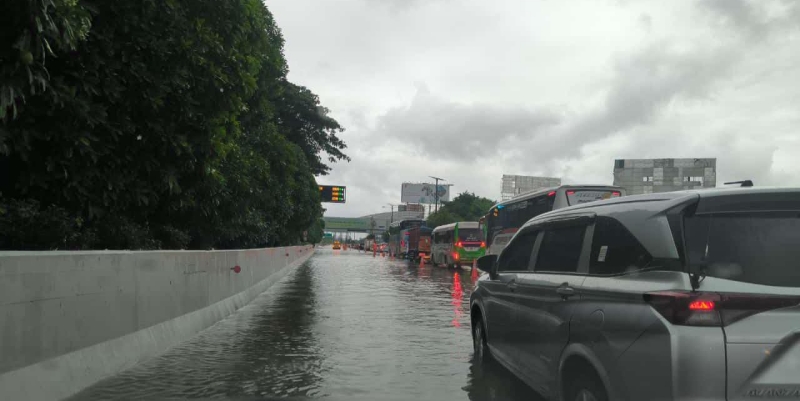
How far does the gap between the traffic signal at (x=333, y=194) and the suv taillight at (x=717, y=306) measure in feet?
217

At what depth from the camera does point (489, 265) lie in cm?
704

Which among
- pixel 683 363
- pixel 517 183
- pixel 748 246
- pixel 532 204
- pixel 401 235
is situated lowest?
pixel 683 363

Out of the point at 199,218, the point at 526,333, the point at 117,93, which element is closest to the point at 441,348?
the point at 526,333

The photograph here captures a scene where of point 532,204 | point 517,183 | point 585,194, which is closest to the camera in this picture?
point 585,194

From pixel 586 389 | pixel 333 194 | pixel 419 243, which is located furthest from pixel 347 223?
pixel 586 389

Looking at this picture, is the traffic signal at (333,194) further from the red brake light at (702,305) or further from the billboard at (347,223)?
the billboard at (347,223)

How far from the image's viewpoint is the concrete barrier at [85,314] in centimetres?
525

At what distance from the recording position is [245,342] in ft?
30.3

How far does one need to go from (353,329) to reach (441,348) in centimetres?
224

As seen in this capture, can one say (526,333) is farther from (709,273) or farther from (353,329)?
(353,329)

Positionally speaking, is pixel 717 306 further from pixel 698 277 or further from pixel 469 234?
pixel 469 234

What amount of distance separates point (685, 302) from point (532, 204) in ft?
76.7

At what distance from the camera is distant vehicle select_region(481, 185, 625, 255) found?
2344cm

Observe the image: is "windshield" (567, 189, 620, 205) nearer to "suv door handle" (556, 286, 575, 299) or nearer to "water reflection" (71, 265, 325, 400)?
"water reflection" (71, 265, 325, 400)
